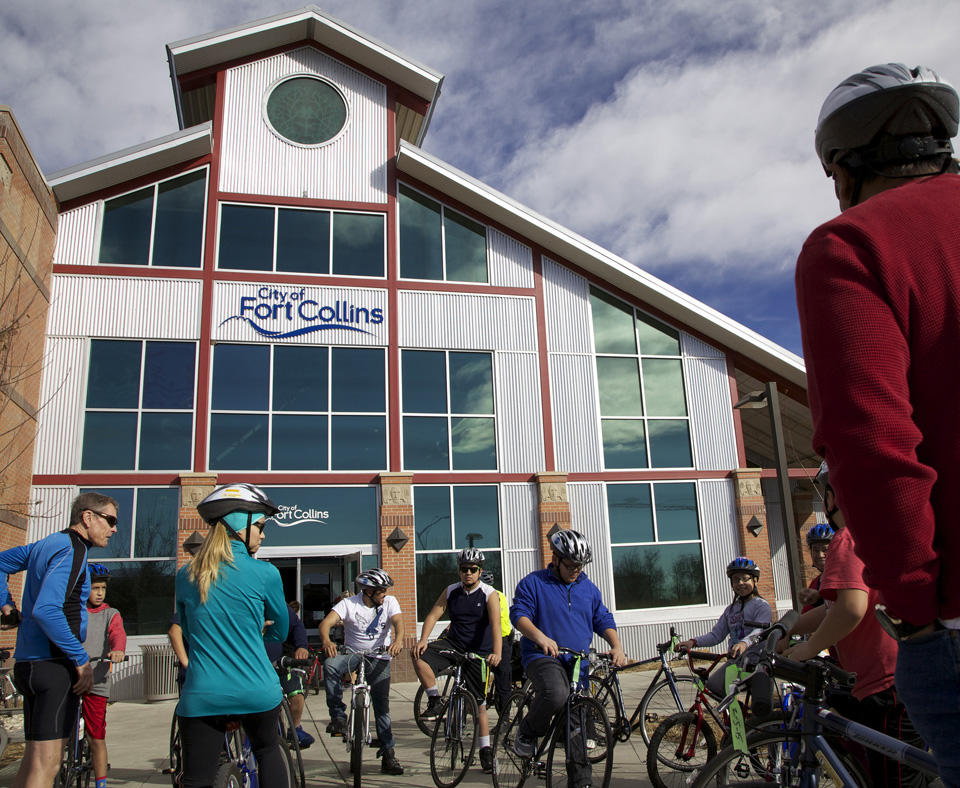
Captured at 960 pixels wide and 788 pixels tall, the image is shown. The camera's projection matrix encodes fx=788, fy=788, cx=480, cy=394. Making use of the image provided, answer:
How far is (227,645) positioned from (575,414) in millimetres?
15992

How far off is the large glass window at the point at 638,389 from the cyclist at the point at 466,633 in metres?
11.2

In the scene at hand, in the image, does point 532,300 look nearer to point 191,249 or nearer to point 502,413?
point 502,413

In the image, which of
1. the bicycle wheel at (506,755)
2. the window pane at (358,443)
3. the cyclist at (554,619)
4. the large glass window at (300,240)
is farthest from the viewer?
the large glass window at (300,240)

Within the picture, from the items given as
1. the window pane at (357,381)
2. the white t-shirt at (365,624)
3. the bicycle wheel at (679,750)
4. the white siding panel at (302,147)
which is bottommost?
the bicycle wheel at (679,750)

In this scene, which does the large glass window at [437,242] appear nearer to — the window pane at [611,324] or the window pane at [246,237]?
the window pane at [611,324]

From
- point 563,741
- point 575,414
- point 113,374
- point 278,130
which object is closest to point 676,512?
point 575,414

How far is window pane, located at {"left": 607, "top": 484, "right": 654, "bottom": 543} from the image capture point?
62.0 ft

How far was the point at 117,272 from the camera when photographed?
17938 mm

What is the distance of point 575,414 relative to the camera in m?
19.5

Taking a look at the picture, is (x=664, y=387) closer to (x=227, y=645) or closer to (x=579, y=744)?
(x=579, y=744)

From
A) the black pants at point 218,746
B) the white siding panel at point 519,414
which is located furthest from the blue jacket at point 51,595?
the white siding panel at point 519,414

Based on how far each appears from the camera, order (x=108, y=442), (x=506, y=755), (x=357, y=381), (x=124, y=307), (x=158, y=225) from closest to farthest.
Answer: (x=506, y=755) < (x=108, y=442) < (x=124, y=307) < (x=357, y=381) < (x=158, y=225)

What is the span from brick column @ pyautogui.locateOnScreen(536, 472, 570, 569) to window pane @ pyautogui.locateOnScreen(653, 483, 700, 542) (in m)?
2.45

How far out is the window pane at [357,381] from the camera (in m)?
18.3
